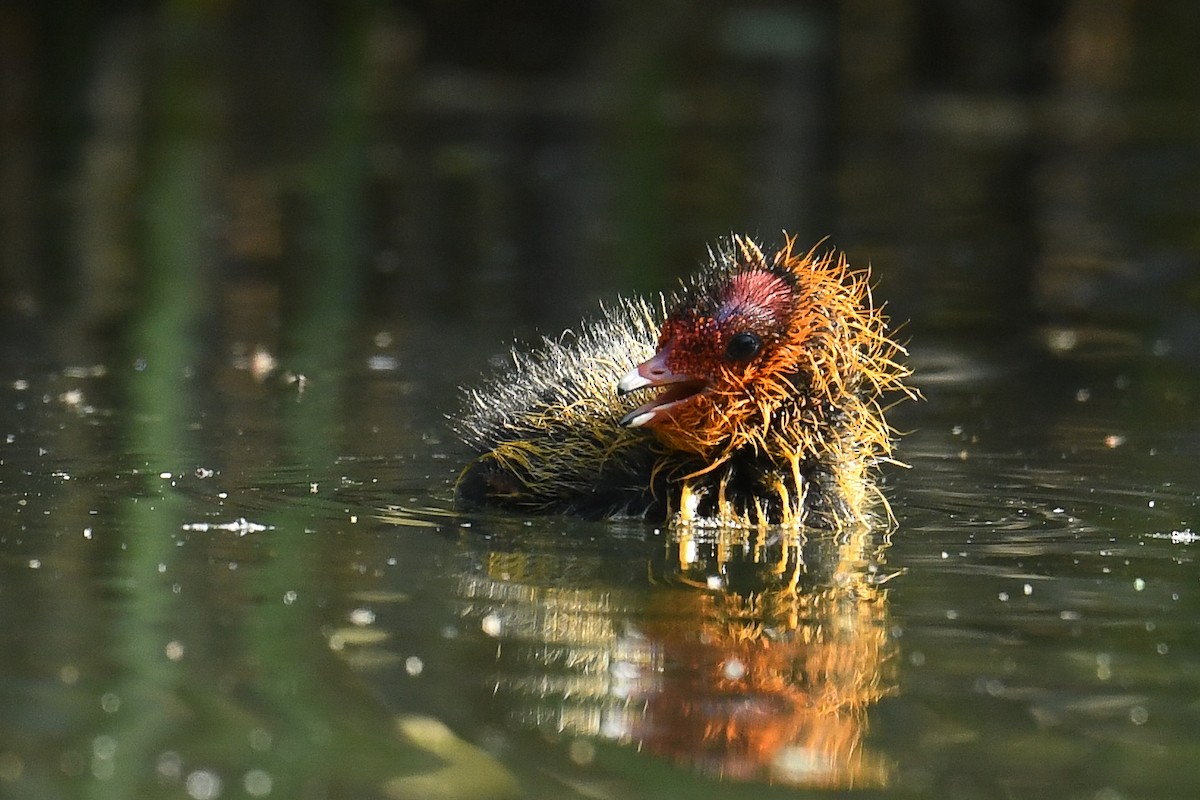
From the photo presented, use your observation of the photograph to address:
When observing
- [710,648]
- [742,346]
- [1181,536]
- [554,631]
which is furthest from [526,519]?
[1181,536]

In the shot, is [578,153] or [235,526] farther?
[578,153]

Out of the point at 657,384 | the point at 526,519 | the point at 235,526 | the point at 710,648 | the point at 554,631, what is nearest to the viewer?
the point at 710,648

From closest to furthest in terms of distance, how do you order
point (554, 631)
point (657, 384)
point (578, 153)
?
point (554, 631)
point (657, 384)
point (578, 153)

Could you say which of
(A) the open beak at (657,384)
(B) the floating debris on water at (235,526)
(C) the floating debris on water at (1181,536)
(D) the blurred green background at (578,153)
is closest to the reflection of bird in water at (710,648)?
(A) the open beak at (657,384)

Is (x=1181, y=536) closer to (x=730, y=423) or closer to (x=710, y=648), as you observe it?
(x=730, y=423)

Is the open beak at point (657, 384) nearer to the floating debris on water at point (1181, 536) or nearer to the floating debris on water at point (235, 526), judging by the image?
the floating debris on water at point (235, 526)

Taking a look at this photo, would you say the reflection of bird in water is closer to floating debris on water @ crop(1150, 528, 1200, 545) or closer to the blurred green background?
floating debris on water @ crop(1150, 528, 1200, 545)
